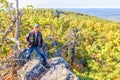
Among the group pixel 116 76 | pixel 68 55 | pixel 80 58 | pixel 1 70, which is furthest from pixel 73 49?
pixel 1 70

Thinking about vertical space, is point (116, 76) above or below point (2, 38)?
below

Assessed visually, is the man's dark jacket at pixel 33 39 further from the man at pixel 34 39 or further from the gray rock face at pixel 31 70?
the gray rock face at pixel 31 70

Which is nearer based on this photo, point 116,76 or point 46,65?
point 46,65

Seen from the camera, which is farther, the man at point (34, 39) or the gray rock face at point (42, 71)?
the man at point (34, 39)

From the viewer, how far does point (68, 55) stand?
210ft

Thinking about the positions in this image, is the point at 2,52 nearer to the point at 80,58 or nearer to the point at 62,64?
the point at 62,64

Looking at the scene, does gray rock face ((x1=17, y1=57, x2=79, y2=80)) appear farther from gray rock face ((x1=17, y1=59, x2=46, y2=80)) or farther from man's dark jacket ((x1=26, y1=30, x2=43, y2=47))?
man's dark jacket ((x1=26, y1=30, x2=43, y2=47))

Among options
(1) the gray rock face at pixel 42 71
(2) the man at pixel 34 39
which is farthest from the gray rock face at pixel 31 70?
(2) the man at pixel 34 39

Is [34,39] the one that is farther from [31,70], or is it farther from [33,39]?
[31,70]

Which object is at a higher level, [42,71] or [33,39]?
[33,39]

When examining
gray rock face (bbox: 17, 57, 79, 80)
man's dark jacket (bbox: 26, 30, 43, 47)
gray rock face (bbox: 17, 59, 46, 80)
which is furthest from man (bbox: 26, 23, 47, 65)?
gray rock face (bbox: 17, 57, 79, 80)

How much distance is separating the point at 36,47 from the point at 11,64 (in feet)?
7.18

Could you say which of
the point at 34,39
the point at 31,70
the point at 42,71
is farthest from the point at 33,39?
the point at 42,71

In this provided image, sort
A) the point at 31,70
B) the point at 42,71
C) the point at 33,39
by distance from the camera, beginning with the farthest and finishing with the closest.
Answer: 1. the point at 42,71
2. the point at 33,39
3. the point at 31,70
